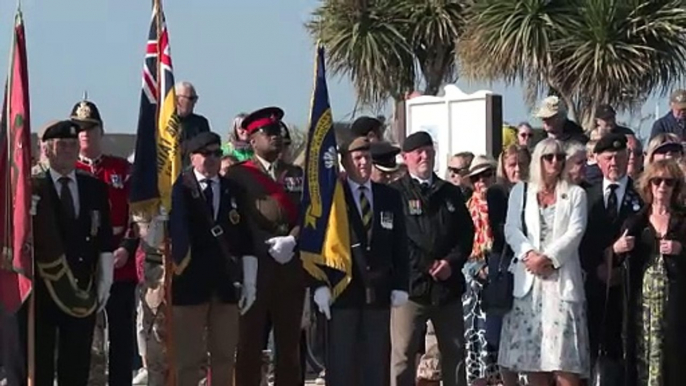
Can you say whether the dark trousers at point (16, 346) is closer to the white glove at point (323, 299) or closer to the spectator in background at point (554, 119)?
the white glove at point (323, 299)

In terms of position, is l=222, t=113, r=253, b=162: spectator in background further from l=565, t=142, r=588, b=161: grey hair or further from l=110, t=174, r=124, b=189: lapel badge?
l=565, t=142, r=588, b=161: grey hair

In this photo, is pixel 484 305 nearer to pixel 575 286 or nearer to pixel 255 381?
pixel 575 286

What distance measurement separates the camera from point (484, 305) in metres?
9.99

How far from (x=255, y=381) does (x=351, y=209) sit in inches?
56.5

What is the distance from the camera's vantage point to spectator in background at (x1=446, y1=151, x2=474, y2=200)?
38.1ft

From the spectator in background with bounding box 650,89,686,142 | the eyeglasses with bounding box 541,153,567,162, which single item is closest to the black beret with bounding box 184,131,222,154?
the eyeglasses with bounding box 541,153,567,162

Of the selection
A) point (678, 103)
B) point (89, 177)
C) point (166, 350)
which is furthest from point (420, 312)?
point (678, 103)

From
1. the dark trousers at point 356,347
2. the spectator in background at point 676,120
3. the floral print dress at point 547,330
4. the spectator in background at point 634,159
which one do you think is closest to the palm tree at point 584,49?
the spectator in background at point 676,120

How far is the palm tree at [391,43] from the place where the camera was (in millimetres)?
23797

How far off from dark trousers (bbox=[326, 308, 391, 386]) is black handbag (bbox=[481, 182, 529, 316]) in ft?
2.79

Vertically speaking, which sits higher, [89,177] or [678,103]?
[678,103]

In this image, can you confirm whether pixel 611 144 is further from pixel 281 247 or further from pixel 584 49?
pixel 584 49

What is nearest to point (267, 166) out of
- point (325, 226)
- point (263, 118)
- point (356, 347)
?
point (263, 118)

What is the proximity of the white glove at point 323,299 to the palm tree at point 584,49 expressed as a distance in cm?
1042
